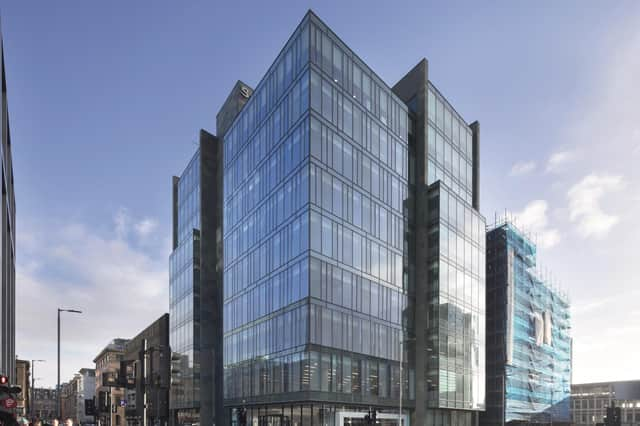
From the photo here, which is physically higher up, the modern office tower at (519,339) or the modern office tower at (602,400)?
the modern office tower at (519,339)

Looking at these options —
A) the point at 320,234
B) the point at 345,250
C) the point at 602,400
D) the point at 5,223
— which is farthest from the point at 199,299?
the point at 602,400

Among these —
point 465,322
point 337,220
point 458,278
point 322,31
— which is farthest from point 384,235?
point 322,31

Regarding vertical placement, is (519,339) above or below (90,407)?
below

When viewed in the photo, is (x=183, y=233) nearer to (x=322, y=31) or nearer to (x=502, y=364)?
(x=322, y=31)

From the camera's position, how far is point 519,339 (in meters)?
69.8

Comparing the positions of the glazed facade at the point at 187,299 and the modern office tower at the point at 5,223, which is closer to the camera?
the modern office tower at the point at 5,223

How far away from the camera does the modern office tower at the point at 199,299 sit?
186 ft

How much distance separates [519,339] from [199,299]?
43573 mm

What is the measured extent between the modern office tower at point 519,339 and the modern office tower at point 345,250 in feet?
33.7

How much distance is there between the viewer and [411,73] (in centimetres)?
5434

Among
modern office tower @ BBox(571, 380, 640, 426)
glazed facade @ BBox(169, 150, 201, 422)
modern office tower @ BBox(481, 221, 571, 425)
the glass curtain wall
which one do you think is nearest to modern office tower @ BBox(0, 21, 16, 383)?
the glass curtain wall

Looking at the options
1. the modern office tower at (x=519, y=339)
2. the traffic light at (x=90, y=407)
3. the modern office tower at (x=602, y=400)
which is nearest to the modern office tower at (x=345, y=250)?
the modern office tower at (x=519, y=339)

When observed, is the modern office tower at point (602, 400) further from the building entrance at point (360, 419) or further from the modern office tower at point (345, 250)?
the building entrance at point (360, 419)

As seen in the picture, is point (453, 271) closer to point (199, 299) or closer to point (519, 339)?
point (519, 339)
